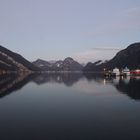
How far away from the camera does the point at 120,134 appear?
32.5 meters

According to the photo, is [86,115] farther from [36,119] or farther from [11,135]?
[11,135]

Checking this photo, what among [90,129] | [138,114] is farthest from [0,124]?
[138,114]

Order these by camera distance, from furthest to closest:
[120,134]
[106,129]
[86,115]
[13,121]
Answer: [86,115], [13,121], [106,129], [120,134]

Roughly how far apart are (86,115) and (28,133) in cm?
1600

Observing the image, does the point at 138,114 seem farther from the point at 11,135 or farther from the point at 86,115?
the point at 11,135

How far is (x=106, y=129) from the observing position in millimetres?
34938

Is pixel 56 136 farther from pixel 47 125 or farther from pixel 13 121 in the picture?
pixel 13 121

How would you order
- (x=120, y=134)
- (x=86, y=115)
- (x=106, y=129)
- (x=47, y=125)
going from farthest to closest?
(x=86, y=115), (x=47, y=125), (x=106, y=129), (x=120, y=134)

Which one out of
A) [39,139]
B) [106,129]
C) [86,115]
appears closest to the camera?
[39,139]

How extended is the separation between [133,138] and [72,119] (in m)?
14.2

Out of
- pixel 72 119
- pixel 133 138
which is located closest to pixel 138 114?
pixel 72 119

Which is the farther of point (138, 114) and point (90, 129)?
point (138, 114)

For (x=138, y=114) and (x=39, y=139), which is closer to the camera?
(x=39, y=139)

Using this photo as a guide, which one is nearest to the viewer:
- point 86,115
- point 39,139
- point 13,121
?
point 39,139
